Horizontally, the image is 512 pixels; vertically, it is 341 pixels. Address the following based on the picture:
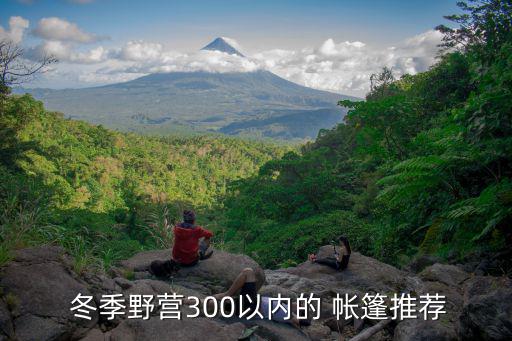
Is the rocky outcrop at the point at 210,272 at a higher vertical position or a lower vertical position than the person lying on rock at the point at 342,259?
higher

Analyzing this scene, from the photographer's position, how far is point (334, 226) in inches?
478

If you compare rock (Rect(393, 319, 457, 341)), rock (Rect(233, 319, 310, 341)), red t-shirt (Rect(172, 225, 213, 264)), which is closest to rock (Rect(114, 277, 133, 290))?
red t-shirt (Rect(172, 225, 213, 264))

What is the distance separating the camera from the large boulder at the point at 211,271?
5.73m

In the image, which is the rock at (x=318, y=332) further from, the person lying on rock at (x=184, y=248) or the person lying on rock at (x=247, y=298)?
the person lying on rock at (x=184, y=248)

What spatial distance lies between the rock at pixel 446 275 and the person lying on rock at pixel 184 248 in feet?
10.8

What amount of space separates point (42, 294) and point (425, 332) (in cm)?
389

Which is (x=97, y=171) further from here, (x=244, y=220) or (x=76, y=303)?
(x=76, y=303)

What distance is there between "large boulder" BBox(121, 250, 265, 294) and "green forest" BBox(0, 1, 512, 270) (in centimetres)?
52

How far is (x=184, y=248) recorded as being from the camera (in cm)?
596

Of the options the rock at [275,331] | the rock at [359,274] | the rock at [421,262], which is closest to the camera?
the rock at [275,331]

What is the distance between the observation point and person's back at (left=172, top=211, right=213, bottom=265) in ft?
19.3

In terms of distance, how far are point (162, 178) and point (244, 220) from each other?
3574 centimetres

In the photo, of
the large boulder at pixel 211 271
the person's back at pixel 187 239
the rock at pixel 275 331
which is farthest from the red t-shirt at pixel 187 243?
the rock at pixel 275 331

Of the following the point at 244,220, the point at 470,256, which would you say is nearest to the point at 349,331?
the point at 470,256
